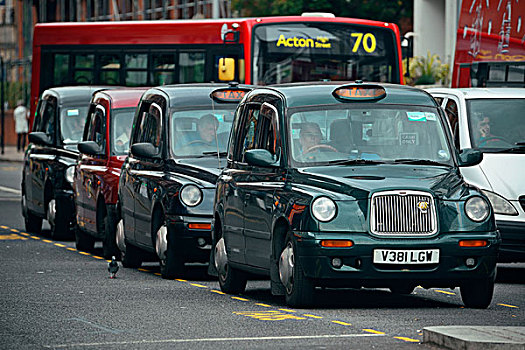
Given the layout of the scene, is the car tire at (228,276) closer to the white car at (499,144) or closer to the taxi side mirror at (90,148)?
the white car at (499,144)

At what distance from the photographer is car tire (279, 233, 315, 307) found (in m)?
10.6

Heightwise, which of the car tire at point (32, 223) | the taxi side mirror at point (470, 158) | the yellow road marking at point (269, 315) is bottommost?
the car tire at point (32, 223)

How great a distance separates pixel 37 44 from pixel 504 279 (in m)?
17.7

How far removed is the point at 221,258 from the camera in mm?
12602

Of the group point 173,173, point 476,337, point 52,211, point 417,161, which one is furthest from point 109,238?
point 476,337

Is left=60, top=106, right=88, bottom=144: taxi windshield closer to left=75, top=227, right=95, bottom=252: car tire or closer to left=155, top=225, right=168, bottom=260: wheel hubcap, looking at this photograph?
left=75, top=227, right=95, bottom=252: car tire

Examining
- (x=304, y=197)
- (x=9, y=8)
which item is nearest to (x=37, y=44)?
(x=304, y=197)

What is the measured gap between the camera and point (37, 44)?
99.5ft

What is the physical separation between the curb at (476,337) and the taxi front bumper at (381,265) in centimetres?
168

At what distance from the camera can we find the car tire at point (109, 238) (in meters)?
16.4

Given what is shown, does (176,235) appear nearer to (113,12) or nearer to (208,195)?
(208,195)

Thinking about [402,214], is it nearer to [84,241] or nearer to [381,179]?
[381,179]

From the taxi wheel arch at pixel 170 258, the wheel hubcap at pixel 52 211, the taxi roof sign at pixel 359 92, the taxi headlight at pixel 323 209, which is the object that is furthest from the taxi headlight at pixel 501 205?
the wheel hubcap at pixel 52 211

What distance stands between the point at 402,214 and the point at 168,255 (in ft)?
12.0
